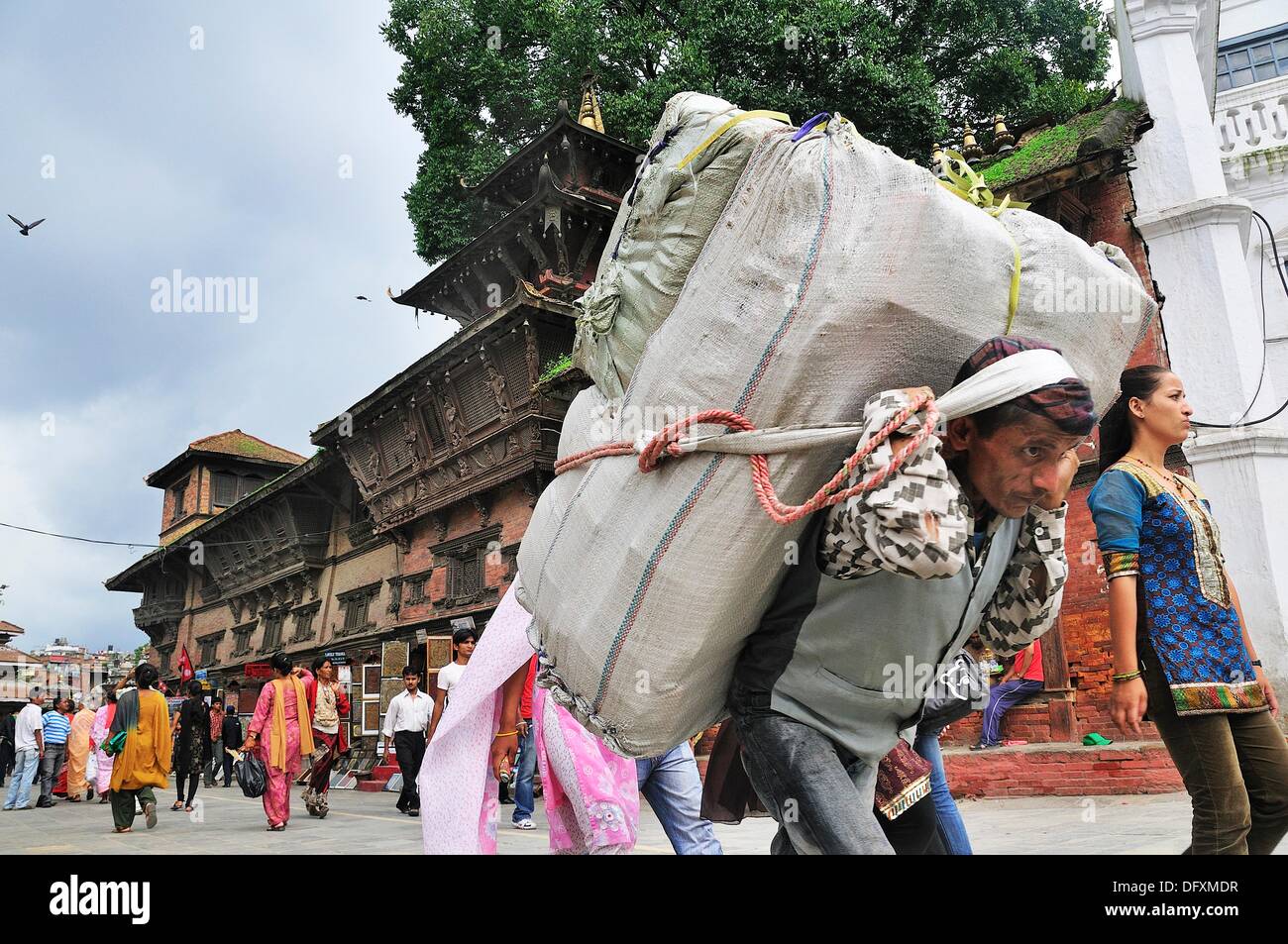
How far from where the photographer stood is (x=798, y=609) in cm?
197

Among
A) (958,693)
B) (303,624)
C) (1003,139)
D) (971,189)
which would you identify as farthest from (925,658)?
(303,624)

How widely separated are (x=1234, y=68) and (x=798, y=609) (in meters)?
19.2

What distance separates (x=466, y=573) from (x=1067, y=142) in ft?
38.3

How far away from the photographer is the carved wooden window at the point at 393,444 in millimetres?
18625

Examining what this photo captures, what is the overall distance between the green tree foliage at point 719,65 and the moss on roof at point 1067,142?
14.5 feet

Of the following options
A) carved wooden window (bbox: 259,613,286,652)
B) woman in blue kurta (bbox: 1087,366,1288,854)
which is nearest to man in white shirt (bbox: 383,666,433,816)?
woman in blue kurta (bbox: 1087,366,1288,854)

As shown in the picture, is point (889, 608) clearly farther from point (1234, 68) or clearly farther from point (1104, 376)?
point (1234, 68)

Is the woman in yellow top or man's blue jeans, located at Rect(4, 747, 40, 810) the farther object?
man's blue jeans, located at Rect(4, 747, 40, 810)

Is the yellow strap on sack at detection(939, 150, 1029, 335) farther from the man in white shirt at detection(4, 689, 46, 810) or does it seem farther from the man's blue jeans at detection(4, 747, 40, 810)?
the man's blue jeans at detection(4, 747, 40, 810)

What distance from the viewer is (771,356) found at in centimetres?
190

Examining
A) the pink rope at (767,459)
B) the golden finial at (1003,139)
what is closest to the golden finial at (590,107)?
the golden finial at (1003,139)

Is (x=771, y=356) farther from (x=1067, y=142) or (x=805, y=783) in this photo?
(x=1067, y=142)
